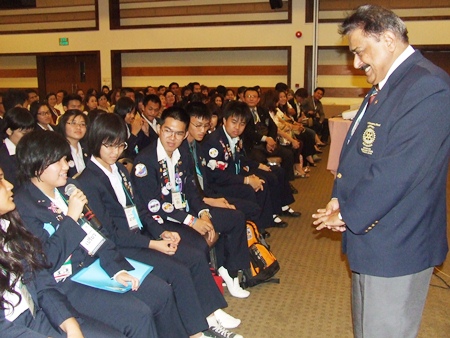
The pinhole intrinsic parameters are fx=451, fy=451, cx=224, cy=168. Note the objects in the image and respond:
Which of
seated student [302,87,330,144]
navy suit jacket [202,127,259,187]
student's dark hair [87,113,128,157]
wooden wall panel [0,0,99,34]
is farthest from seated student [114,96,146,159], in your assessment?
wooden wall panel [0,0,99,34]

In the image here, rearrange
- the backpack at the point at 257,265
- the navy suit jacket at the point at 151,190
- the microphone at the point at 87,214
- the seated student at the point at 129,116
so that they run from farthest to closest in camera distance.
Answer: the seated student at the point at 129,116 < the backpack at the point at 257,265 < the navy suit jacket at the point at 151,190 < the microphone at the point at 87,214

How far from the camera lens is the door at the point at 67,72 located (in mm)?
11648

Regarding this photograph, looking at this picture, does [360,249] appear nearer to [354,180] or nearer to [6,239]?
[354,180]

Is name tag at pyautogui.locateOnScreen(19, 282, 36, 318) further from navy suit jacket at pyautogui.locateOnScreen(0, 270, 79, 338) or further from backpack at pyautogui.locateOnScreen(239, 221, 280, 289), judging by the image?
backpack at pyautogui.locateOnScreen(239, 221, 280, 289)

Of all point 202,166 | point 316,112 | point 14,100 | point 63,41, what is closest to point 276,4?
point 316,112

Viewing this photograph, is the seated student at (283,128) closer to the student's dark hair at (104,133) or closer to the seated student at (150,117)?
the seated student at (150,117)

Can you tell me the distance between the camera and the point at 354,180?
159 centimetres

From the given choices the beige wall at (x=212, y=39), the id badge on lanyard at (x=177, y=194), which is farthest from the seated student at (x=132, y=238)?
the beige wall at (x=212, y=39)

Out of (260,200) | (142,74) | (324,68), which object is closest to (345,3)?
(324,68)

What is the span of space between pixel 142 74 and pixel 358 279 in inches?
403

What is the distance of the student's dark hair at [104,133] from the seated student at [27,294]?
0.78 metres

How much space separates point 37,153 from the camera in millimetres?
1907

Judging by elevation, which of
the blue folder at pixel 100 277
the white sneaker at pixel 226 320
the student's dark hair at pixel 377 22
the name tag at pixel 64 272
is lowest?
the white sneaker at pixel 226 320

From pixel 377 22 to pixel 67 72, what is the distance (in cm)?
1154
